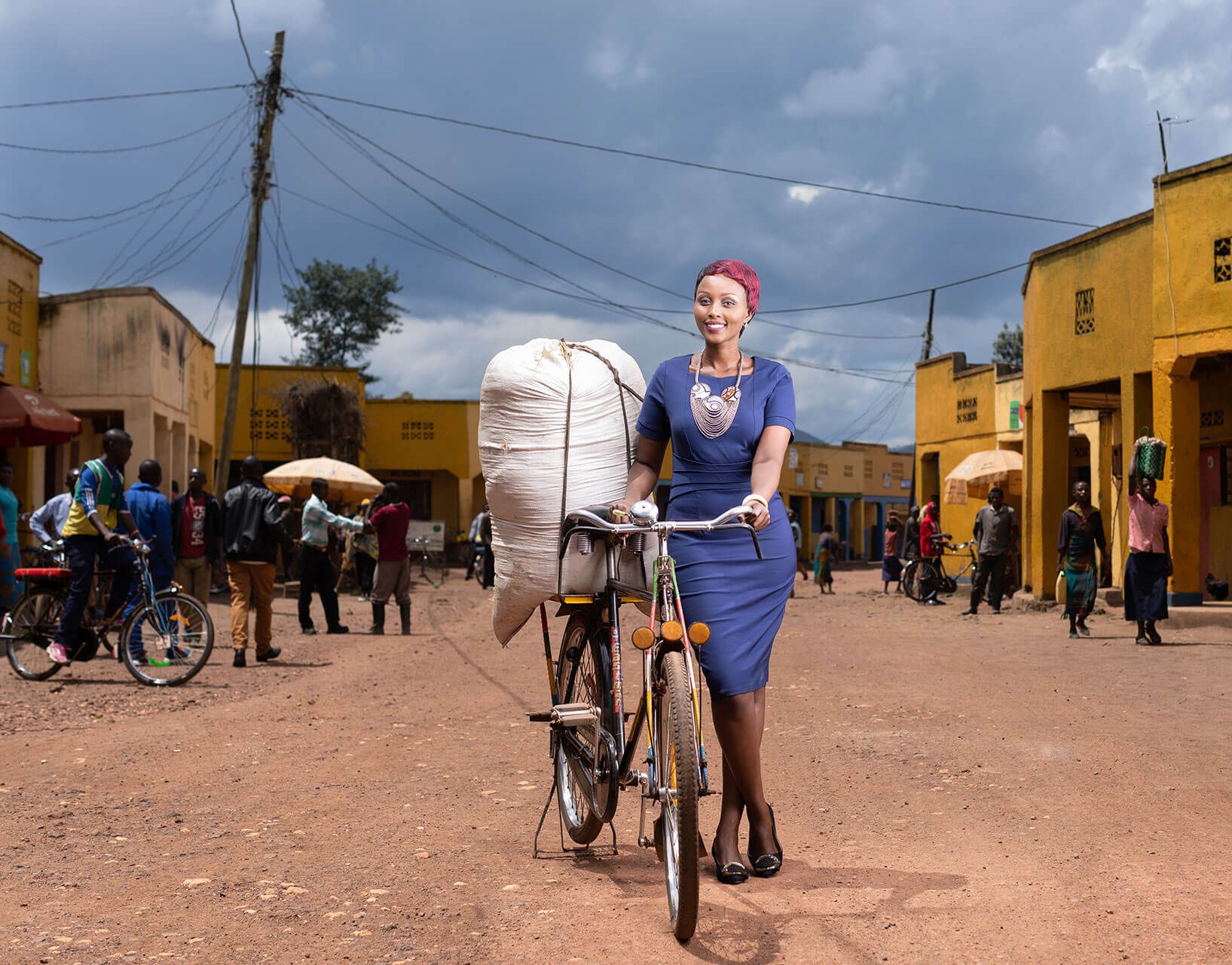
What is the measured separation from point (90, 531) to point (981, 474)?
1834cm

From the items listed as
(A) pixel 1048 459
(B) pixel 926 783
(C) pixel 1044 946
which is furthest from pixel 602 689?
(A) pixel 1048 459

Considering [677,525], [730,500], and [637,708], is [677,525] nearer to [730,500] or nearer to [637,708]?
[730,500]

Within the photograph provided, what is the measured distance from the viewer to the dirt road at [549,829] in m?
3.70

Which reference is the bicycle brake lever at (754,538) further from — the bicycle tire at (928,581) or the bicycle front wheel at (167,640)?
the bicycle tire at (928,581)

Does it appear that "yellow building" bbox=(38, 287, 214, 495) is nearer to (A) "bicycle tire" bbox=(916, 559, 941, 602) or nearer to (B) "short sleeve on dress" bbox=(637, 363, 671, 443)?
(A) "bicycle tire" bbox=(916, 559, 941, 602)

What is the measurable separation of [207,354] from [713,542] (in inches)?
1152

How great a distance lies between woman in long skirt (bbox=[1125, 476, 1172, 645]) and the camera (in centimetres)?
1338

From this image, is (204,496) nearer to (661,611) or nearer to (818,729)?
(818,729)

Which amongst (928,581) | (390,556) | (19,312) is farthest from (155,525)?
(928,581)

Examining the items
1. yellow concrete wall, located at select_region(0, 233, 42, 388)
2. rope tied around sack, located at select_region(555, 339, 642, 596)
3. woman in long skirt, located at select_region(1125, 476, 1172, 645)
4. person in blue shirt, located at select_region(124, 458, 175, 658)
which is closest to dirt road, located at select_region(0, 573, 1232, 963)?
rope tied around sack, located at select_region(555, 339, 642, 596)

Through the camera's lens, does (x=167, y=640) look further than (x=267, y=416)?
No

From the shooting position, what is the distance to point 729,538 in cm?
416

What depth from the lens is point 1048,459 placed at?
2144 centimetres

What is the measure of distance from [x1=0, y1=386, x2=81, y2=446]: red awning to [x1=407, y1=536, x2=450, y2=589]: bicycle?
915cm
